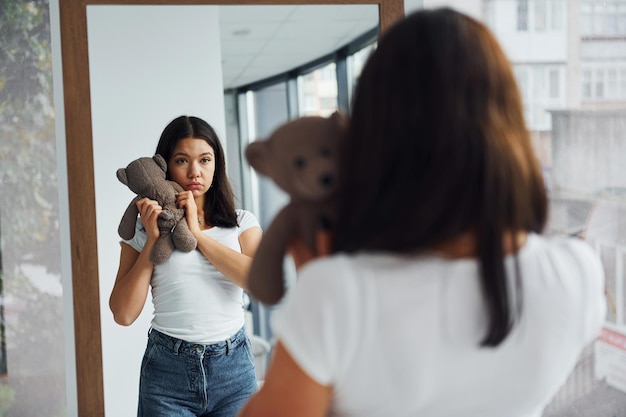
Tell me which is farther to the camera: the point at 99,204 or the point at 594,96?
the point at 594,96

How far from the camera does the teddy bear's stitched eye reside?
736 millimetres

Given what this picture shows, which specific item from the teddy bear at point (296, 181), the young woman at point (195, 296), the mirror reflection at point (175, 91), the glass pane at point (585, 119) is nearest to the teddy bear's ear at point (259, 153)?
the teddy bear at point (296, 181)

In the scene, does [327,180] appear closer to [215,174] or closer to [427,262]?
[427,262]

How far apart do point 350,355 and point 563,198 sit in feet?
6.03

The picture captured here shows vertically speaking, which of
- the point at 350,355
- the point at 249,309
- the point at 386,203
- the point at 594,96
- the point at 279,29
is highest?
the point at 279,29

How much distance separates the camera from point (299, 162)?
0.74 metres

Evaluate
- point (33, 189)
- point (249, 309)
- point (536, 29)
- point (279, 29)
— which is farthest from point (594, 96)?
point (33, 189)

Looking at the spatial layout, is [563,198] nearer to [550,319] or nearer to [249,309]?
[249,309]

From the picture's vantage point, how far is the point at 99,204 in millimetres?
2027

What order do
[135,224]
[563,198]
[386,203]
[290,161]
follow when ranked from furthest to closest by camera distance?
[563,198]
[135,224]
[290,161]
[386,203]

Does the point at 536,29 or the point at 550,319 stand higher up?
the point at 536,29

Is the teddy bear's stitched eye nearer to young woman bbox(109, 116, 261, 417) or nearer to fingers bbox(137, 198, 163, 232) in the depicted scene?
young woman bbox(109, 116, 261, 417)

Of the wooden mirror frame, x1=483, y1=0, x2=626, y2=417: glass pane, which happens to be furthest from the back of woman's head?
x1=483, y1=0, x2=626, y2=417: glass pane

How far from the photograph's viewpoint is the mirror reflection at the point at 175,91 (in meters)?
2.01
